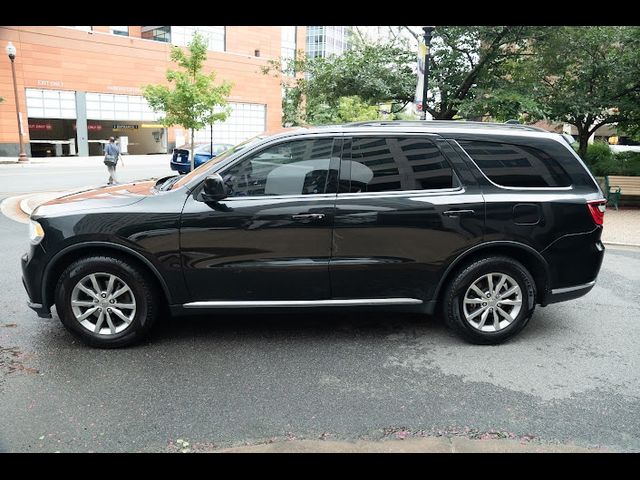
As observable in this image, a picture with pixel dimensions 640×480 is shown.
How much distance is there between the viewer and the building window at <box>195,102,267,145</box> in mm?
47375

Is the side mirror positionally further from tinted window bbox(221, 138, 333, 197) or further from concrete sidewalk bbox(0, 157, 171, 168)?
concrete sidewalk bbox(0, 157, 171, 168)

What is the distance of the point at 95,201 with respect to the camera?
429cm

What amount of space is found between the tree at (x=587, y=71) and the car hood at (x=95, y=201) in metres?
12.1

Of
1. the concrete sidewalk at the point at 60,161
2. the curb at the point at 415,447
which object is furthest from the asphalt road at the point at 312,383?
the concrete sidewalk at the point at 60,161

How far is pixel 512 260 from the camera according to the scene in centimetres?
449

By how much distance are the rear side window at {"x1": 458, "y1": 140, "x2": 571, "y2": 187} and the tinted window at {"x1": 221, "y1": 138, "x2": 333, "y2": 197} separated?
1.25m

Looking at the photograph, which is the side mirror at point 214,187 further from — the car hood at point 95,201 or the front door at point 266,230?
the car hood at point 95,201

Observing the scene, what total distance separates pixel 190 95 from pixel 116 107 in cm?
3157

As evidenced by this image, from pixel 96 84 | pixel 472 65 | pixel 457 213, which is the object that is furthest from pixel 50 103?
pixel 457 213

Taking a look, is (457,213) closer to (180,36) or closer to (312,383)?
(312,383)

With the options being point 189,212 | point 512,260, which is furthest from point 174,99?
point 512,260

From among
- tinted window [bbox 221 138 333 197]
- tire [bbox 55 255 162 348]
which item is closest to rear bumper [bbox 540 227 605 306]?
tinted window [bbox 221 138 333 197]
